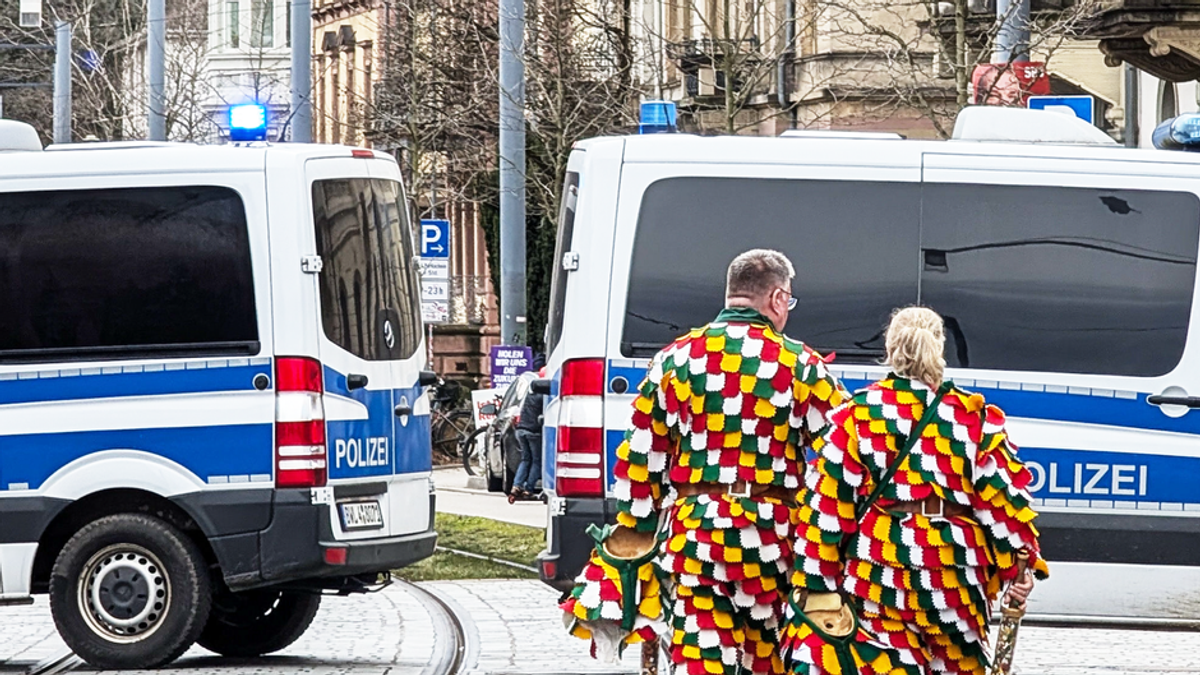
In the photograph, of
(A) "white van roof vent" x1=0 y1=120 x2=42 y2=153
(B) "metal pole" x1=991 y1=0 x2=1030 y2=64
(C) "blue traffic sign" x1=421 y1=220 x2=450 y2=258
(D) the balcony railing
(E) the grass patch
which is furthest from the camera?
(D) the balcony railing

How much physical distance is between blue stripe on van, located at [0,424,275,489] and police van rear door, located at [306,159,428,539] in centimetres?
35

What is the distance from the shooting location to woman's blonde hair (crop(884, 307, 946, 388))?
6988 mm

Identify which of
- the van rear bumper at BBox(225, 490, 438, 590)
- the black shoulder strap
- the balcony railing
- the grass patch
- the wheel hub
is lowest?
the grass patch

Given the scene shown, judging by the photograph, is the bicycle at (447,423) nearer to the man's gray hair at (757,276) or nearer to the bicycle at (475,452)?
the bicycle at (475,452)

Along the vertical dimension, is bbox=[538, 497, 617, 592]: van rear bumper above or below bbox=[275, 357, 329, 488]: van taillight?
below

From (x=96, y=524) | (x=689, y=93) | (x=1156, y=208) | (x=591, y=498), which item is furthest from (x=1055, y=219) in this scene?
(x=689, y=93)

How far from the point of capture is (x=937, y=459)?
6.94 metres

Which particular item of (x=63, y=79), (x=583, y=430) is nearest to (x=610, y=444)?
(x=583, y=430)

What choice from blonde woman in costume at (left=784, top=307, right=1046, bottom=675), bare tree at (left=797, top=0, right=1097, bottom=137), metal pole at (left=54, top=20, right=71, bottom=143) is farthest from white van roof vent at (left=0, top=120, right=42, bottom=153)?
metal pole at (left=54, top=20, right=71, bottom=143)

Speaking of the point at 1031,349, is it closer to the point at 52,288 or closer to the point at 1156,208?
the point at 1156,208

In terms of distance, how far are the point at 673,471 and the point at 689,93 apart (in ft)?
101

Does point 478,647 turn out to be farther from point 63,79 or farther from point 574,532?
point 63,79

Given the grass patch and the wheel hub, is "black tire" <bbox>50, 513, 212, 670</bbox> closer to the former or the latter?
the wheel hub

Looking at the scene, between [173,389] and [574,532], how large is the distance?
7.15 ft
